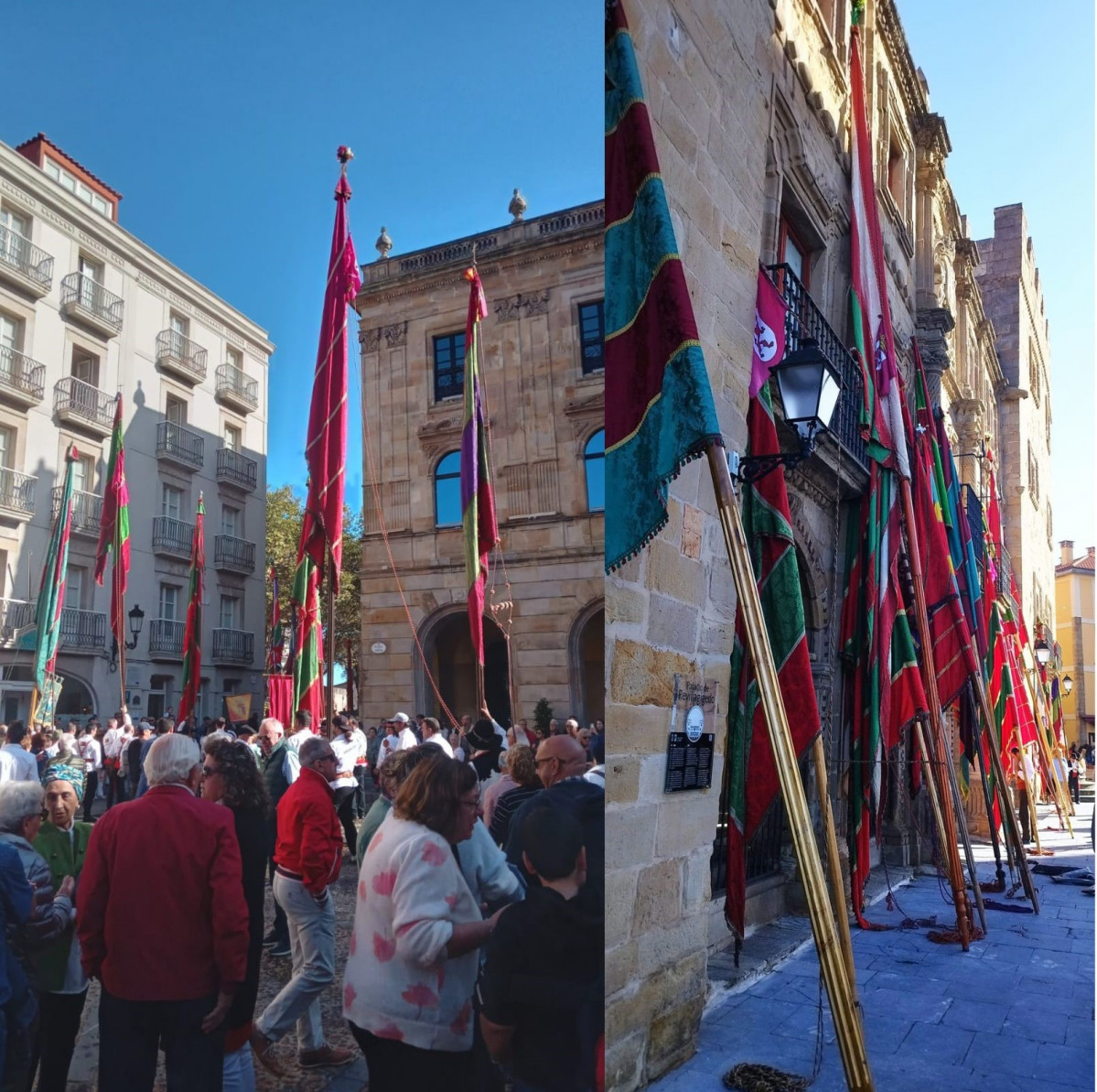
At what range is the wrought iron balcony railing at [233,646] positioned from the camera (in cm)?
219

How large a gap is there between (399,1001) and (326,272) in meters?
1.82

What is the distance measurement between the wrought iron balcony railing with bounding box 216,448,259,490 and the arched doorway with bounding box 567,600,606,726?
1.12 metres

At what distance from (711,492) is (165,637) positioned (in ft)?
10.2

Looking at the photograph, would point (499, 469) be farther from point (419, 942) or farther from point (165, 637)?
point (419, 942)

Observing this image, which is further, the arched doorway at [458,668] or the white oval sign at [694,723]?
the white oval sign at [694,723]

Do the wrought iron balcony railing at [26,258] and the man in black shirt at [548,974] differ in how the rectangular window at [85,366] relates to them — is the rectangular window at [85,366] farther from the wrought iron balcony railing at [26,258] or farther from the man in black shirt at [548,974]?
the man in black shirt at [548,974]

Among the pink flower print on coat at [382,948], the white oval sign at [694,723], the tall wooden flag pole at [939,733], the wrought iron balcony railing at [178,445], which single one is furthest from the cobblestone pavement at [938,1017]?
the wrought iron balcony railing at [178,445]

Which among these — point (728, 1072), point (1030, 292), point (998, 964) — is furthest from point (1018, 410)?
point (728, 1072)

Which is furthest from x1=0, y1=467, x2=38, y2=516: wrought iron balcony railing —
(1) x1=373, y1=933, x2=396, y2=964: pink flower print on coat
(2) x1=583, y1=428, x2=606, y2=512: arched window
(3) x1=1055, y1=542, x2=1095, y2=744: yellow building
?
(3) x1=1055, y1=542, x2=1095, y2=744: yellow building

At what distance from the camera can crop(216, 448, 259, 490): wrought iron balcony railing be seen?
230 centimetres

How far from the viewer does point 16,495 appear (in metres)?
1.95

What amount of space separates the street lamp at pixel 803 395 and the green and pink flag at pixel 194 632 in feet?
Result: 10.6

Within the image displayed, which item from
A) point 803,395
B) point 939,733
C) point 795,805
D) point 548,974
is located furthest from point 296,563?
point 939,733

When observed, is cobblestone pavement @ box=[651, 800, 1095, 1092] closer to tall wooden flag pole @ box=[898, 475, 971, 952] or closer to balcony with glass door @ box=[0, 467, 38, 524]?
tall wooden flag pole @ box=[898, 475, 971, 952]
